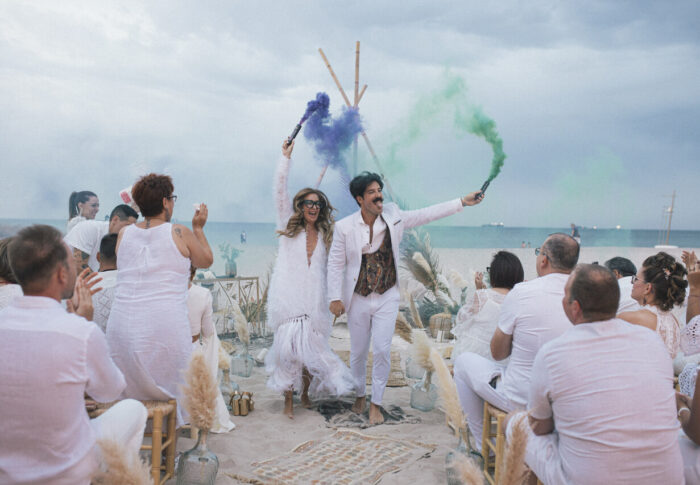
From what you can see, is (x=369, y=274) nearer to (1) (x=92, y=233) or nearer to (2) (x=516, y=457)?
(1) (x=92, y=233)

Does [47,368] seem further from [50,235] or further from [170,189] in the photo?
[170,189]

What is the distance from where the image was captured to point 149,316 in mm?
3119

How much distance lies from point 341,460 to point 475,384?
3.56 ft

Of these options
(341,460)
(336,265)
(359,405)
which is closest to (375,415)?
(359,405)

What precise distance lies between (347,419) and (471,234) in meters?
49.6

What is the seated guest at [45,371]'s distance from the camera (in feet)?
6.25

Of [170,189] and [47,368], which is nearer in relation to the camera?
[47,368]

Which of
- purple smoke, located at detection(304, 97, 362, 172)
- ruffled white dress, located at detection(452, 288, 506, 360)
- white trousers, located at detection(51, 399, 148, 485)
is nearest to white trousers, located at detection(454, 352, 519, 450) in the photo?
ruffled white dress, located at detection(452, 288, 506, 360)

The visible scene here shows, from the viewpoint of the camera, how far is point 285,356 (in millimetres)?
4527

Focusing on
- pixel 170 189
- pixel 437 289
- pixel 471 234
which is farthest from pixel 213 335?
pixel 471 234

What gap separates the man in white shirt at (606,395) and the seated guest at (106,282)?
8.95ft

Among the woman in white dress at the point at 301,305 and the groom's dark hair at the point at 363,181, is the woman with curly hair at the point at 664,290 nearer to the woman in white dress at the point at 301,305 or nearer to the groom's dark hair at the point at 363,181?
the groom's dark hair at the point at 363,181

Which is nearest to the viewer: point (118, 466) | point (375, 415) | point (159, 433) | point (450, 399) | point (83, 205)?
point (118, 466)

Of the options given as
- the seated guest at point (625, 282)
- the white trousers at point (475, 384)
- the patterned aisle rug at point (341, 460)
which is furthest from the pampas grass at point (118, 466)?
the seated guest at point (625, 282)
